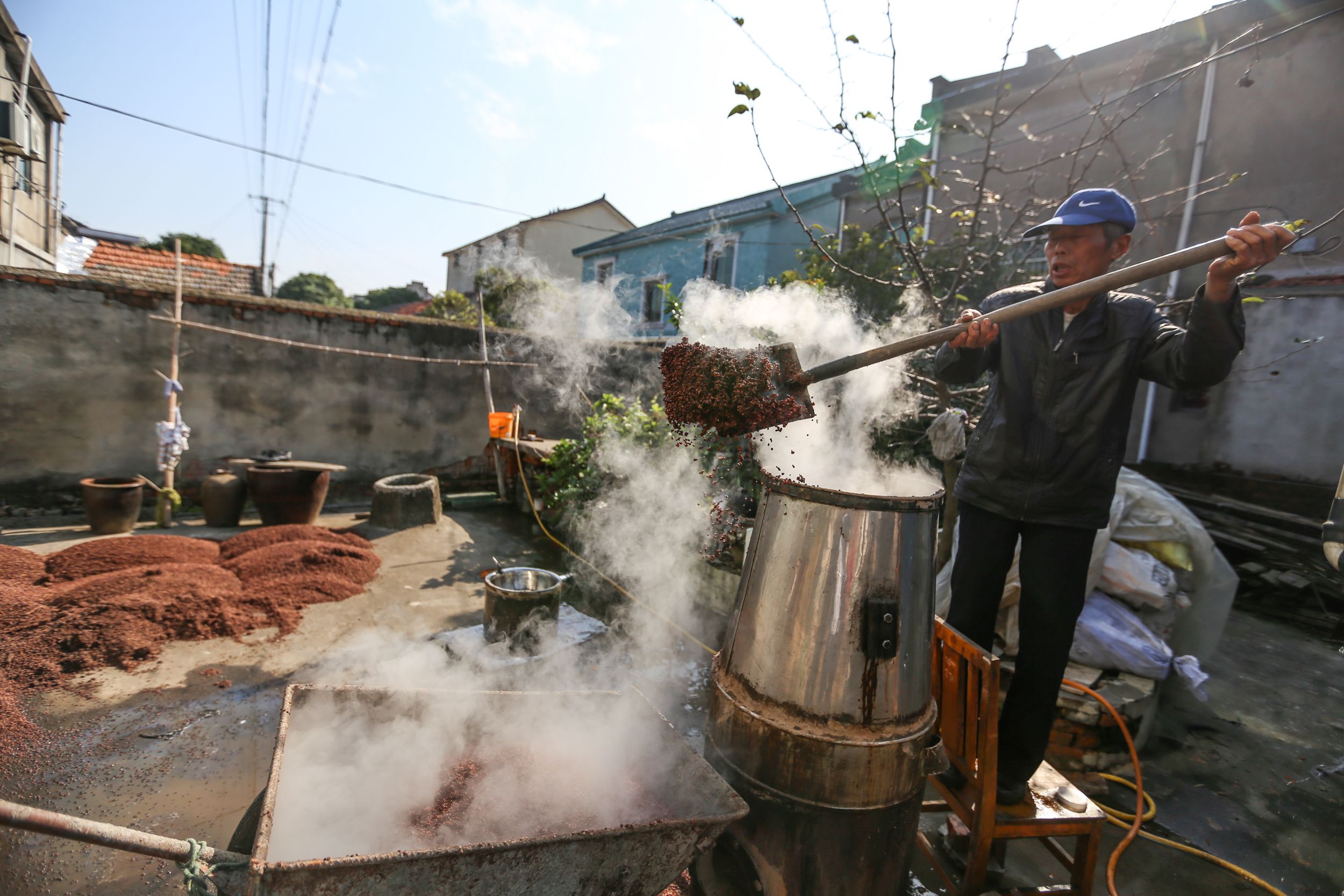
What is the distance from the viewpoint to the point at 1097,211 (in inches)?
96.1

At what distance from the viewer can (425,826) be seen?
2.17m

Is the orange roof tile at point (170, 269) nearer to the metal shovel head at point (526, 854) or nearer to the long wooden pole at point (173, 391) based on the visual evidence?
the long wooden pole at point (173, 391)

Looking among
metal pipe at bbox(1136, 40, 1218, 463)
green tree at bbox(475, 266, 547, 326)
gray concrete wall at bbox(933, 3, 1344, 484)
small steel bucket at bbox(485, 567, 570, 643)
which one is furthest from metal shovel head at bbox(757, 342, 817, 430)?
green tree at bbox(475, 266, 547, 326)

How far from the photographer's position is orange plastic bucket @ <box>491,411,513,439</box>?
29.6ft

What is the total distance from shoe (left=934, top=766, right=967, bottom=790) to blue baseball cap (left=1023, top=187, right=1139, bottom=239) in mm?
2291

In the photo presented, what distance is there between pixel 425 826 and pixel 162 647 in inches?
137

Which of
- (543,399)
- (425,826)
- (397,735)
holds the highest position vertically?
(543,399)

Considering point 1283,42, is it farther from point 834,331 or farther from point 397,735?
point 397,735

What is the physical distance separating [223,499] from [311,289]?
3910 centimetres

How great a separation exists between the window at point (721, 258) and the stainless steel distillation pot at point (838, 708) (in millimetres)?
14149

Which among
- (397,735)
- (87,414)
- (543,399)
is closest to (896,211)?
(543,399)

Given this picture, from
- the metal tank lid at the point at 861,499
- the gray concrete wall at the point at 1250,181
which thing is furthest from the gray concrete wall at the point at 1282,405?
the metal tank lid at the point at 861,499

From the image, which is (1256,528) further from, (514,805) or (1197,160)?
(514,805)

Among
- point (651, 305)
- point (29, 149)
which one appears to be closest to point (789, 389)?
point (651, 305)
